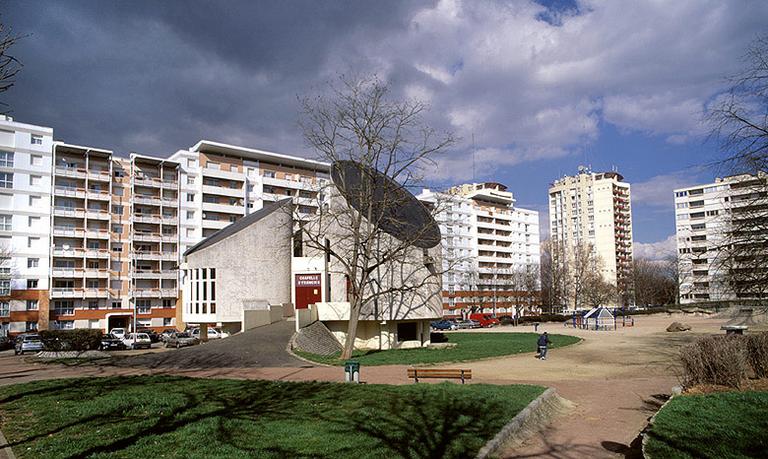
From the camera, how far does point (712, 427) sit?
31.5ft

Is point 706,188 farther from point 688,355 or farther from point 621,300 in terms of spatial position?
point 688,355

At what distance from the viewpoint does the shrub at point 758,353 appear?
1478 cm

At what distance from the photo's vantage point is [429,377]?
1752cm

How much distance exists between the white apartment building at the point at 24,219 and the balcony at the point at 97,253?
391 cm

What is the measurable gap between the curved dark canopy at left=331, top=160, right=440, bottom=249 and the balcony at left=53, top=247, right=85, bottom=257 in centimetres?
4164

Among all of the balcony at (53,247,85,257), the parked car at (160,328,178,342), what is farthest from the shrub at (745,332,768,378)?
the balcony at (53,247,85,257)

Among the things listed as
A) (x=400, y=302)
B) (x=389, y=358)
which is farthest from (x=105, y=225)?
(x=389, y=358)

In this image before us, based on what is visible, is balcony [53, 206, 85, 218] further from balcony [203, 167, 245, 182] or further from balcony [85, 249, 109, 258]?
balcony [203, 167, 245, 182]

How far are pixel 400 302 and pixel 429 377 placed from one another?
16958mm

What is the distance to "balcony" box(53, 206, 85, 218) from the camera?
62.1 metres

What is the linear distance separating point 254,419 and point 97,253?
6137cm

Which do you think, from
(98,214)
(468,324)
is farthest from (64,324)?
(468,324)

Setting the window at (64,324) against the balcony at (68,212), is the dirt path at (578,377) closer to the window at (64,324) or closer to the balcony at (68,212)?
the window at (64,324)

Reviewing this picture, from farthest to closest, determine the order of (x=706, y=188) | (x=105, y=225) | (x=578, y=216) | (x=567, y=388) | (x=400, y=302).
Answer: (x=578, y=216) → (x=706, y=188) → (x=105, y=225) → (x=400, y=302) → (x=567, y=388)
